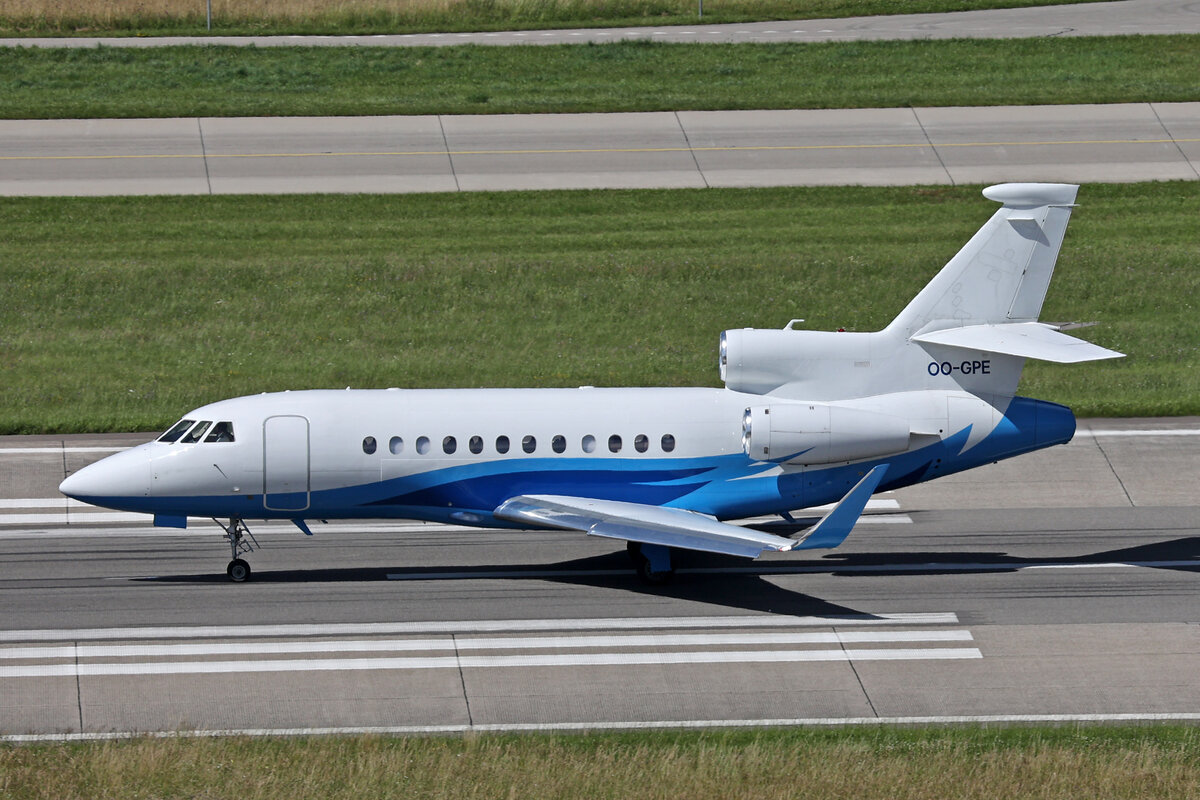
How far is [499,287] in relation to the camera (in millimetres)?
42531

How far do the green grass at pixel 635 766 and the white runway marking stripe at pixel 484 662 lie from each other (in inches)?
104

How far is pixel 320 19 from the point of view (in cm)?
6244

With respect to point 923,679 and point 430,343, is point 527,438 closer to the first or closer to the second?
point 923,679

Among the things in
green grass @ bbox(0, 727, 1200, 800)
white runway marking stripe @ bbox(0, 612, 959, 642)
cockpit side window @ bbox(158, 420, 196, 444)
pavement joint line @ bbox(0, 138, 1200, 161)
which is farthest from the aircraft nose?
pavement joint line @ bbox(0, 138, 1200, 161)

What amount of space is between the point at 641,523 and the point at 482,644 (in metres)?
3.23

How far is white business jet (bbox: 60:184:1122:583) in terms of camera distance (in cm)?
2689

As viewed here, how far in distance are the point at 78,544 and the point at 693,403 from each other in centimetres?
1121

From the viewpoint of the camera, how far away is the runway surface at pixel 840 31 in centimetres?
5950

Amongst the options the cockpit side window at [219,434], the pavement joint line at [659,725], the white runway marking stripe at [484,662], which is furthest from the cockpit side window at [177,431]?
the pavement joint line at [659,725]

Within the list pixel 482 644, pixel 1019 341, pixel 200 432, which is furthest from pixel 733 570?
pixel 200 432

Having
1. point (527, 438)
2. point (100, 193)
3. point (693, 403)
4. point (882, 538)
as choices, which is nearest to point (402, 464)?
point (527, 438)

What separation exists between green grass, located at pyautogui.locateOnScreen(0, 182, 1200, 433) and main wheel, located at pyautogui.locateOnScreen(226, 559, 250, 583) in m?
8.56

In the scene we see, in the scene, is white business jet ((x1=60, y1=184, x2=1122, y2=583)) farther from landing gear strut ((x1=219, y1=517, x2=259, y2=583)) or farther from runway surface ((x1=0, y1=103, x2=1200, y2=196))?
runway surface ((x1=0, y1=103, x2=1200, y2=196))

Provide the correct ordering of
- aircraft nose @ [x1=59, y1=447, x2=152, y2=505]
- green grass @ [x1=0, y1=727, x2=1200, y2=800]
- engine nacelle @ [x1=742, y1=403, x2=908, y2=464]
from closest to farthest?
green grass @ [x1=0, y1=727, x2=1200, y2=800] → aircraft nose @ [x1=59, y1=447, x2=152, y2=505] → engine nacelle @ [x1=742, y1=403, x2=908, y2=464]
